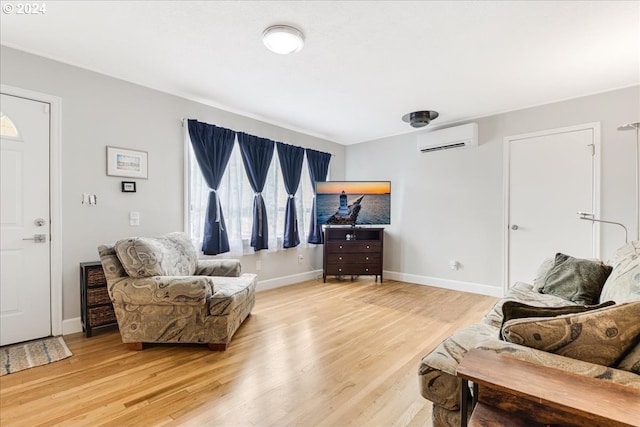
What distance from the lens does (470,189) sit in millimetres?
4211

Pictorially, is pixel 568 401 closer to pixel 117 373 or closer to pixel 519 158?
pixel 117 373

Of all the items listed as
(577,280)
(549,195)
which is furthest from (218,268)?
(549,195)

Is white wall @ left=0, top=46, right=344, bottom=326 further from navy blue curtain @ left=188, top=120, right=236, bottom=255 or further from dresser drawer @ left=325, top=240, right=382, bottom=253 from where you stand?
dresser drawer @ left=325, top=240, right=382, bottom=253

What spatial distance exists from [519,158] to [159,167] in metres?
4.34

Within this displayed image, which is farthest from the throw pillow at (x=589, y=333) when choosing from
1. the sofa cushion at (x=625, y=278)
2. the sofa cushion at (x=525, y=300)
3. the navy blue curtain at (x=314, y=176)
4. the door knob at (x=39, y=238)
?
the navy blue curtain at (x=314, y=176)

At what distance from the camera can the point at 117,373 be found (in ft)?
6.68

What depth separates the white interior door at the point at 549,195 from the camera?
3363 mm

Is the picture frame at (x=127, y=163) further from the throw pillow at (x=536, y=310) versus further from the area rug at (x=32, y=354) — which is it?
the throw pillow at (x=536, y=310)

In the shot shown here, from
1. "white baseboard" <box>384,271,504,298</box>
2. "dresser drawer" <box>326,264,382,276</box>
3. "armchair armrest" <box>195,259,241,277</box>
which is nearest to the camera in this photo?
"armchair armrest" <box>195,259,241,277</box>

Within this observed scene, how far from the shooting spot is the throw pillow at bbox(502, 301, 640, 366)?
977mm

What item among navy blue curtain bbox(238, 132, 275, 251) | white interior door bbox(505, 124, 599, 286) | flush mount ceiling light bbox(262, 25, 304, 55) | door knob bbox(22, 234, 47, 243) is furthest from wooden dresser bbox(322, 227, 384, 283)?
door knob bbox(22, 234, 47, 243)

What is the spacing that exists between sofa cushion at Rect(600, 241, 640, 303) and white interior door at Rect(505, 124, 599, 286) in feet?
4.98

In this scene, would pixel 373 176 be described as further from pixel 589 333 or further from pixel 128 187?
pixel 589 333

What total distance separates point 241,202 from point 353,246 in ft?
6.22
